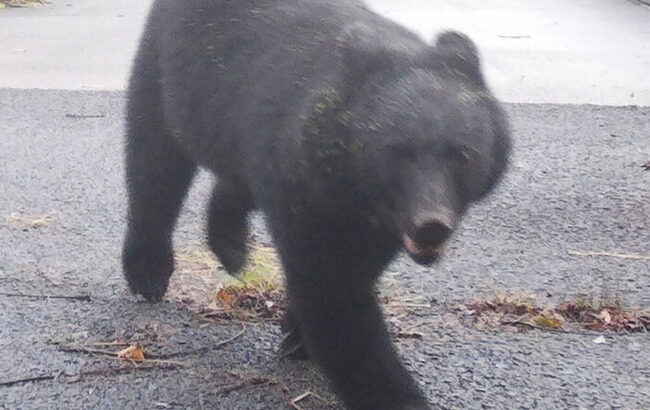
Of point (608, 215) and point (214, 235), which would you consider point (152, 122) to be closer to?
point (214, 235)

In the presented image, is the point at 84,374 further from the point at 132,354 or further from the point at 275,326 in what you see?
the point at 275,326

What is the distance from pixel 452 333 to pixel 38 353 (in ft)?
4.68

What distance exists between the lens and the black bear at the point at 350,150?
299cm

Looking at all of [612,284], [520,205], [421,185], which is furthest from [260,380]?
[520,205]

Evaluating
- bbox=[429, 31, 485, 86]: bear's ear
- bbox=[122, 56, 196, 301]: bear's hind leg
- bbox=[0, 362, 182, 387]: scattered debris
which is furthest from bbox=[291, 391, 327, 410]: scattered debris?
bbox=[429, 31, 485, 86]: bear's ear

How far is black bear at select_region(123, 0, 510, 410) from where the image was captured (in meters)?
2.99

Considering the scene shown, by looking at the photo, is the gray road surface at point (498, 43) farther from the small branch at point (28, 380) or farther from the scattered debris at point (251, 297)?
the small branch at point (28, 380)

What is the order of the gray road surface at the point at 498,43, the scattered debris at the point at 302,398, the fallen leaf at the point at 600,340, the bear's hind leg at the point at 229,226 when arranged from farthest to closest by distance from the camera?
the gray road surface at the point at 498,43, the bear's hind leg at the point at 229,226, the fallen leaf at the point at 600,340, the scattered debris at the point at 302,398

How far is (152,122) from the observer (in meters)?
4.27

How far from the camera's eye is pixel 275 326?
4.12 meters

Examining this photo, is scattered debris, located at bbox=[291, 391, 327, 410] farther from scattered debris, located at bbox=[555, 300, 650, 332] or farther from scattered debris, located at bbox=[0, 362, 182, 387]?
scattered debris, located at bbox=[555, 300, 650, 332]

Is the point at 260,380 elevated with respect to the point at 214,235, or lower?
elevated

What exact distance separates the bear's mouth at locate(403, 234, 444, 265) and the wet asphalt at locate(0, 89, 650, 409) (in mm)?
682

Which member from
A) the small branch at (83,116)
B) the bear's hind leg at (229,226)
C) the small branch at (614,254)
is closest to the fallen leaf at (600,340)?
the small branch at (614,254)
